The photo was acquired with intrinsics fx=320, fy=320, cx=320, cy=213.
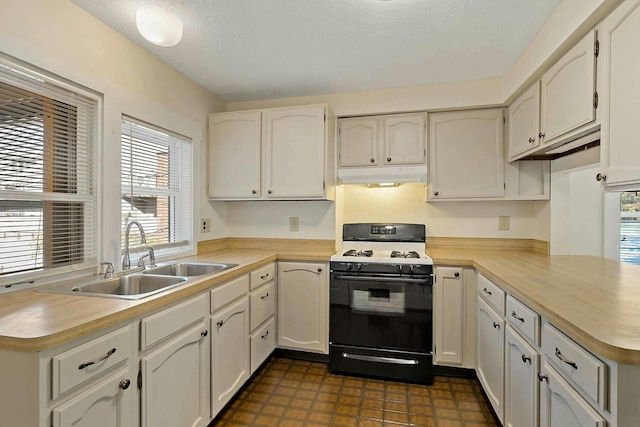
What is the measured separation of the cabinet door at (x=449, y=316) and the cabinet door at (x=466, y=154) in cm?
69

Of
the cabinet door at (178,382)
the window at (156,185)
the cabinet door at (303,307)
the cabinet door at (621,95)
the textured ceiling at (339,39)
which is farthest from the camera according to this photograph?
the cabinet door at (303,307)

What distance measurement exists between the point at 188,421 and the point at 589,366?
168cm

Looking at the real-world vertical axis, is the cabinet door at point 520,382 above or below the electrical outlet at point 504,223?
below

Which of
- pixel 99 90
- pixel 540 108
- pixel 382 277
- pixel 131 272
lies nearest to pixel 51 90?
pixel 99 90

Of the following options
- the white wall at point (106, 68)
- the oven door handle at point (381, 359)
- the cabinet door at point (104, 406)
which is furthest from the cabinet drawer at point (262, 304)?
the cabinet door at point (104, 406)

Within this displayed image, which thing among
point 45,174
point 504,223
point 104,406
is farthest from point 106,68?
point 504,223

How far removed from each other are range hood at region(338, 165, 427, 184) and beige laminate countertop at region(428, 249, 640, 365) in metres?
0.67

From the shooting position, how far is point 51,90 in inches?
62.4

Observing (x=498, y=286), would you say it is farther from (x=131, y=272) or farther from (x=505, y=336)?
(x=131, y=272)

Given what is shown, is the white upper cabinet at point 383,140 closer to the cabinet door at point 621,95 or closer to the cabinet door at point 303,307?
the cabinet door at point 303,307

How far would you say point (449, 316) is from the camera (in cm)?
238

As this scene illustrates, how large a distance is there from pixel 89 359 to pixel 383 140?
2414 mm

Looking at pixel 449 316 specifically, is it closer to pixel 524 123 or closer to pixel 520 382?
pixel 520 382

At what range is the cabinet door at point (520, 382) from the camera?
133 cm
